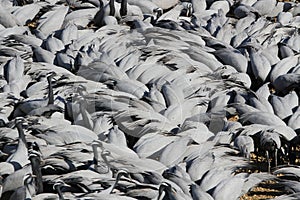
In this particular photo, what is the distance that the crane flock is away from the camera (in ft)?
11.3

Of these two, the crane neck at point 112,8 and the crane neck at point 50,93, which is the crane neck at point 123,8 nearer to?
the crane neck at point 112,8

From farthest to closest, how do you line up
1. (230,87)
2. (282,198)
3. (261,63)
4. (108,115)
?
(261,63)
(230,87)
(108,115)
(282,198)

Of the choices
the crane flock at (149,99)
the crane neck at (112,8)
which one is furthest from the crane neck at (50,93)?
the crane neck at (112,8)

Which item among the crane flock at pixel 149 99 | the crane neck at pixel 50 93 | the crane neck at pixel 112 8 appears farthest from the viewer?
the crane neck at pixel 112 8

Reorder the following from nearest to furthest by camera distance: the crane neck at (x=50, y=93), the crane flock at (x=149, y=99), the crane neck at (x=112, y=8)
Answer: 1. the crane flock at (x=149, y=99)
2. the crane neck at (x=50, y=93)
3. the crane neck at (x=112, y=8)

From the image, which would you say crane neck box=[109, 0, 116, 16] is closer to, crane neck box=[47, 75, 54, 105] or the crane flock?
the crane flock

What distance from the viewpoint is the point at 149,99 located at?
4.07 meters

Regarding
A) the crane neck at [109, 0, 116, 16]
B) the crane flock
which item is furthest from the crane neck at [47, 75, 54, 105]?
the crane neck at [109, 0, 116, 16]

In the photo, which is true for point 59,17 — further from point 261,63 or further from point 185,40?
point 261,63

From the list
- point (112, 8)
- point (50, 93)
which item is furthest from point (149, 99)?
point (112, 8)

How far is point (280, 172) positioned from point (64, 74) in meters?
1.25

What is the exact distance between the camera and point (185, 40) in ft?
15.6

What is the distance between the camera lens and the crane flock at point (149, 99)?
3.44 metres

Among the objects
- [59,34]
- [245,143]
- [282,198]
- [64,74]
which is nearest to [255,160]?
[245,143]
